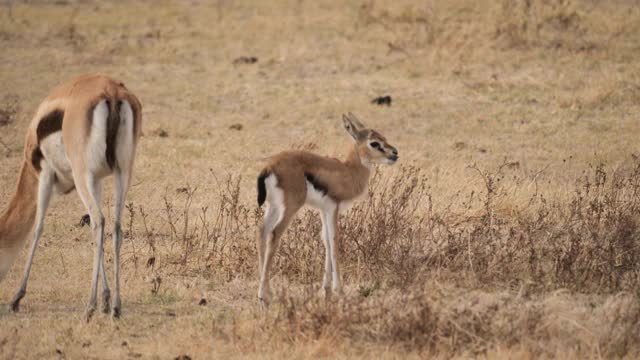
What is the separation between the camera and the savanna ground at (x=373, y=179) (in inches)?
251

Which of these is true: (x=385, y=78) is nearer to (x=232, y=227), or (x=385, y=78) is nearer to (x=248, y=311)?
(x=232, y=227)

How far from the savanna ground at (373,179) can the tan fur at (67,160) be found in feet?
1.84

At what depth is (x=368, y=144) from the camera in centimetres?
804

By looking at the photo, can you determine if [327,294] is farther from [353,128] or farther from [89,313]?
[353,128]

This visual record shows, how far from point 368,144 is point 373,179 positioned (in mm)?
2085

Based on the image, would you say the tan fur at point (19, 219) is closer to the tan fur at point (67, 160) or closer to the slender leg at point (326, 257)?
the tan fur at point (67, 160)

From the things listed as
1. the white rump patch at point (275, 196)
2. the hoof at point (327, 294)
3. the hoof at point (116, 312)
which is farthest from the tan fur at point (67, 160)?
the hoof at point (327, 294)

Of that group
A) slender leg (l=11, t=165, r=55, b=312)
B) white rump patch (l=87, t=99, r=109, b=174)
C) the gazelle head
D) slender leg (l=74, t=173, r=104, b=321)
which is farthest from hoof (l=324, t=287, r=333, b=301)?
slender leg (l=11, t=165, r=55, b=312)

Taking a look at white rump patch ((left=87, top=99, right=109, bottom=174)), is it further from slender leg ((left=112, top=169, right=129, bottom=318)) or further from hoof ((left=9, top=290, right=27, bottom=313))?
hoof ((left=9, top=290, right=27, bottom=313))

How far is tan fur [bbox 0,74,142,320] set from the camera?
6859mm

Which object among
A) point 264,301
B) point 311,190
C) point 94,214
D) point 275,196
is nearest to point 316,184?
point 311,190

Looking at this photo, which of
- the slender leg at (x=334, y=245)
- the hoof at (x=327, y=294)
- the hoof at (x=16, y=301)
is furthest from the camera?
the slender leg at (x=334, y=245)

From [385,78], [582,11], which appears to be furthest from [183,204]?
[582,11]

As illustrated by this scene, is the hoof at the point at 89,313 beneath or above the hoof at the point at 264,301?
beneath
